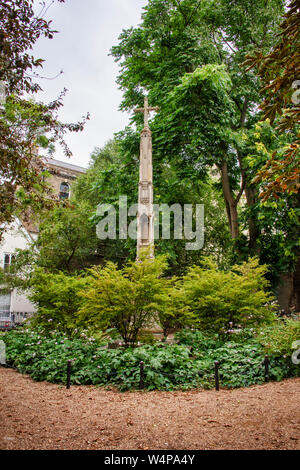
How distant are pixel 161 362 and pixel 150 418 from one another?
7.67ft

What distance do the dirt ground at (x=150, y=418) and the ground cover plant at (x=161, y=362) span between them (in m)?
0.39

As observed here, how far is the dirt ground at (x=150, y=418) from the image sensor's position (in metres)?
3.85

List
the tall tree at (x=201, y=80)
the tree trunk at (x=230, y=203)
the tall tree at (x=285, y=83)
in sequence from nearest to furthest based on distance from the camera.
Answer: the tall tree at (x=285, y=83), the tall tree at (x=201, y=80), the tree trunk at (x=230, y=203)

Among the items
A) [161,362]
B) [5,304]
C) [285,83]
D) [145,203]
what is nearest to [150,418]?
[161,362]

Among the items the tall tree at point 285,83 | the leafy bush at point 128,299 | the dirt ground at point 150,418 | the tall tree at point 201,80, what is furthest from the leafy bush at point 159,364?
the tall tree at point 201,80

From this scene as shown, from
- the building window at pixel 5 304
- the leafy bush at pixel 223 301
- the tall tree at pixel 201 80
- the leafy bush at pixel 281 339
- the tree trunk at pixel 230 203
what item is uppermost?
the tall tree at pixel 201 80

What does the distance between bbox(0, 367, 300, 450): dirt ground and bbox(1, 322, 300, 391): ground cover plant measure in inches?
15.2

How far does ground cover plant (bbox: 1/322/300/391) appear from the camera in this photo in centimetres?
684

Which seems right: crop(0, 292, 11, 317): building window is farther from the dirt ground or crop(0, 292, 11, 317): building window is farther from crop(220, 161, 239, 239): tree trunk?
the dirt ground

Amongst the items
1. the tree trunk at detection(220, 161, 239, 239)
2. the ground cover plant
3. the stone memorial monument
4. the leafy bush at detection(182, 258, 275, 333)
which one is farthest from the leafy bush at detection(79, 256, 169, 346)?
the tree trunk at detection(220, 161, 239, 239)

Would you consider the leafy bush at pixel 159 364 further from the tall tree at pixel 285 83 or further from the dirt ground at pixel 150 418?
the tall tree at pixel 285 83
